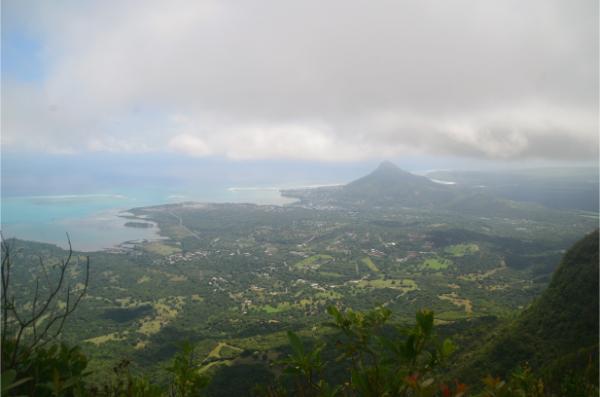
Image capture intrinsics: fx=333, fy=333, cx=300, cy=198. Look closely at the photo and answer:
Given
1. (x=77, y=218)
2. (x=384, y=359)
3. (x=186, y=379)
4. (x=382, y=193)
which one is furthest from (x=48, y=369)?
(x=382, y=193)

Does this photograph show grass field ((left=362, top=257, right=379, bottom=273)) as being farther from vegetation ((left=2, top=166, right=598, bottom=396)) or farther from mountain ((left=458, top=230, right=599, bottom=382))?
mountain ((left=458, top=230, right=599, bottom=382))

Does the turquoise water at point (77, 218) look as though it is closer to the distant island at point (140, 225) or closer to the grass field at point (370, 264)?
the distant island at point (140, 225)

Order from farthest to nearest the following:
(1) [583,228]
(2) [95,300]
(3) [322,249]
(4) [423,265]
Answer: (1) [583,228]
(3) [322,249]
(4) [423,265]
(2) [95,300]

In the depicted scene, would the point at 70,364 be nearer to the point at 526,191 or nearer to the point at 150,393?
the point at 150,393

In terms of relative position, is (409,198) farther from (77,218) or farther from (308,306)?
(77,218)

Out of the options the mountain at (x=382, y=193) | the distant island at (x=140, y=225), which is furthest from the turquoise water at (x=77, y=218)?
the mountain at (x=382, y=193)

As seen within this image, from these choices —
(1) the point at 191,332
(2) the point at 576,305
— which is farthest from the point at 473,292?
(1) the point at 191,332
